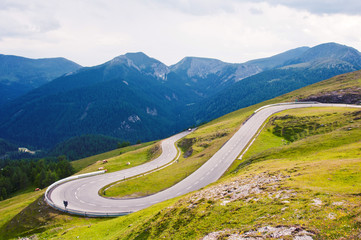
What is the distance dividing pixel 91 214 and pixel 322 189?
4720cm

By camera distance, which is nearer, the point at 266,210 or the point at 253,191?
the point at 266,210

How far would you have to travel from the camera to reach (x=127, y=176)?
79.7m

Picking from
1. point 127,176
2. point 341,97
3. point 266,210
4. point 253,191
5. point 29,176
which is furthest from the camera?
point 29,176

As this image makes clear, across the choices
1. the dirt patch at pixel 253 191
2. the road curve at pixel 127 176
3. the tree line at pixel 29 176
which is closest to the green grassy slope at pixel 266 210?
the dirt patch at pixel 253 191

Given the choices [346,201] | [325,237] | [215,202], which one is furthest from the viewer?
[215,202]

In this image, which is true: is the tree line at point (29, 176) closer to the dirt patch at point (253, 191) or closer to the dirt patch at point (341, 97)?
the dirt patch at point (253, 191)

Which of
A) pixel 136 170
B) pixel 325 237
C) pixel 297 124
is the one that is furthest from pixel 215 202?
pixel 297 124

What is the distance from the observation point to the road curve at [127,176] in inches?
2105

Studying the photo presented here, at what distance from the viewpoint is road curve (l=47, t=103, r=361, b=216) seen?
175 feet

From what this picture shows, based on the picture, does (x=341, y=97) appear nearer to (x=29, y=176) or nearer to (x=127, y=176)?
(x=127, y=176)

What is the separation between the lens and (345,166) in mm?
30406

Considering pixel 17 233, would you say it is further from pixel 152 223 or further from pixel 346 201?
pixel 346 201

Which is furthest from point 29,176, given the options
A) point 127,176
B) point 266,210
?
point 266,210

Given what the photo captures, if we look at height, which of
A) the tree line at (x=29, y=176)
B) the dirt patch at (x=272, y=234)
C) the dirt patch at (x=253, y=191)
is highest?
the dirt patch at (x=272, y=234)
